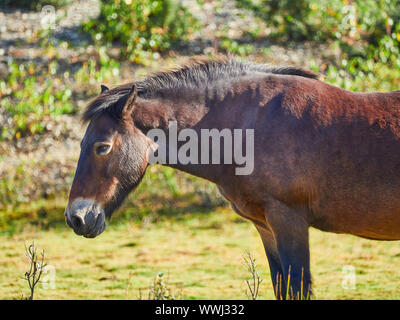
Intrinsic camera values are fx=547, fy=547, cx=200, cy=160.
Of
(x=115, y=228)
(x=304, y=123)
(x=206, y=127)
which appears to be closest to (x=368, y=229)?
(x=304, y=123)

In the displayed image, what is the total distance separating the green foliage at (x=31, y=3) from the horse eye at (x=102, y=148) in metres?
10.2

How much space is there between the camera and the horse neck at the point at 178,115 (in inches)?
160

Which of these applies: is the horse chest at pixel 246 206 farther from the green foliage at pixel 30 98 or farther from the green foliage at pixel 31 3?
the green foliage at pixel 31 3

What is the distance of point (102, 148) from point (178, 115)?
62 cm

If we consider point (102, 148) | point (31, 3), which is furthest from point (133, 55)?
point (102, 148)

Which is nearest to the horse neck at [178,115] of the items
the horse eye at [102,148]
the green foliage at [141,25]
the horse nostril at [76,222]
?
the horse eye at [102,148]

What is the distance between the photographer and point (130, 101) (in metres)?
3.94

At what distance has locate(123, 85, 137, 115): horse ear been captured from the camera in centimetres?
392

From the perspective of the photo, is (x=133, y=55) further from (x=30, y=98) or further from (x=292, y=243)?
Result: (x=292, y=243)

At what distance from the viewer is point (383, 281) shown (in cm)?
556

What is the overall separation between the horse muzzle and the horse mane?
647 mm

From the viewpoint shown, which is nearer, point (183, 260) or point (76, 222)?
point (76, 222)

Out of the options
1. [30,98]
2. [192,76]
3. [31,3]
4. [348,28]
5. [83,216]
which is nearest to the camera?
[83,216]

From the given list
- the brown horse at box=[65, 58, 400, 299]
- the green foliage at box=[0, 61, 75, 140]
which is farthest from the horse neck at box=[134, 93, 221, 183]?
the green foliage at box=[0, 61, 75, 140]
